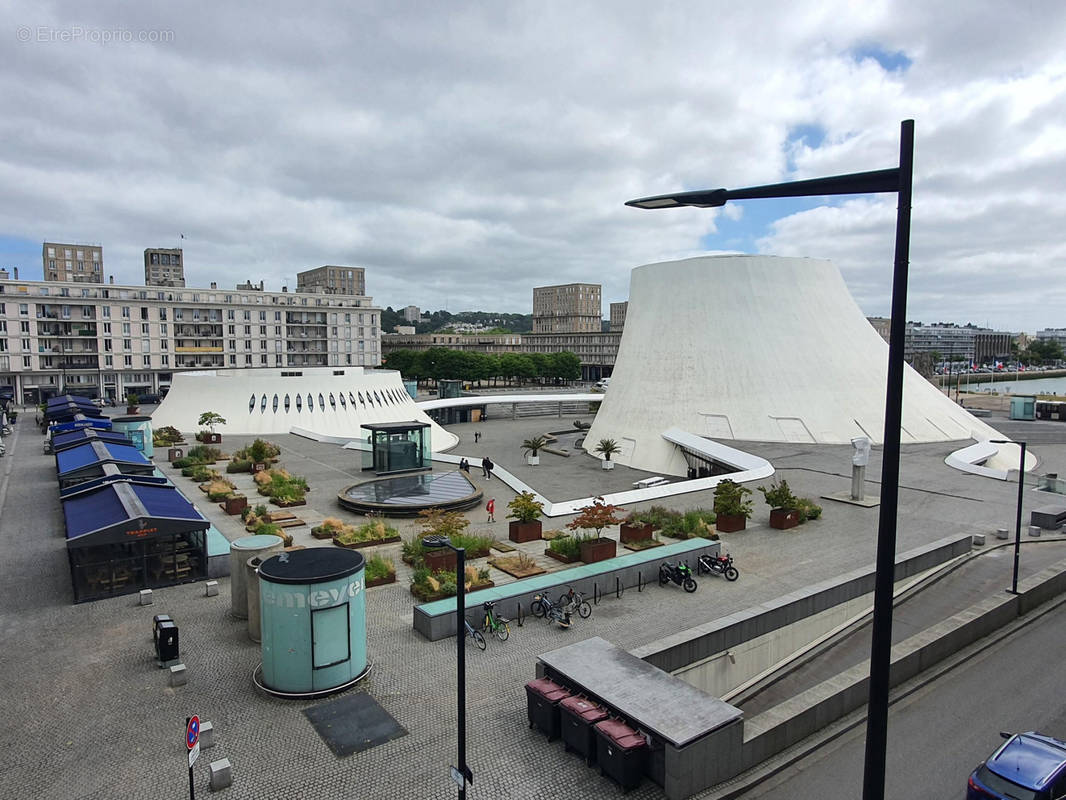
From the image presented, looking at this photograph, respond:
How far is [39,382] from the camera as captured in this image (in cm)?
7394

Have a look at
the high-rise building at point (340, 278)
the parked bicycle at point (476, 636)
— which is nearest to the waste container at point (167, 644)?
the parked bicycle at point (476, 636)

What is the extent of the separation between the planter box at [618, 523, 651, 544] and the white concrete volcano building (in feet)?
60.2

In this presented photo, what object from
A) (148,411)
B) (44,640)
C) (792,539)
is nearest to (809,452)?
(792,539)

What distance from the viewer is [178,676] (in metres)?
12.0

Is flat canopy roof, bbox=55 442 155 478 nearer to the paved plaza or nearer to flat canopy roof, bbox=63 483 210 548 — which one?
the paved plaza

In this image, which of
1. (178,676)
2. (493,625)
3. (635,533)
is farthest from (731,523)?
(178,676)

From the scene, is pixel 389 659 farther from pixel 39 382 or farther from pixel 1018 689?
pixel 39 382

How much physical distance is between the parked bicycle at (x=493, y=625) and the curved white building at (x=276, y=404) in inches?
1307

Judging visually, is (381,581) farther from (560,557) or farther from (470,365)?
(470,365)

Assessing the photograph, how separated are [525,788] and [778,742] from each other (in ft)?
14.0

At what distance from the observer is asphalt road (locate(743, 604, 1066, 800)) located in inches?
388

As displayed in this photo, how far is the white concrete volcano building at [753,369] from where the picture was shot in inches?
1567

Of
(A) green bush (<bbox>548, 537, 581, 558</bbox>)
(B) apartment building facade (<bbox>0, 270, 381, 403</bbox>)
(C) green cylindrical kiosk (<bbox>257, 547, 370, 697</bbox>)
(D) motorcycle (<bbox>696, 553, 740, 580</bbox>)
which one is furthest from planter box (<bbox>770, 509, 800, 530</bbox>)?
(B) apartment building facade (<bbox>0, 270, 381, 403</bbox>)

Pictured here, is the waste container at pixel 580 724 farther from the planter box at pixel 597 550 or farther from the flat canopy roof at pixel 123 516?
the flat canopy roof at pixel 123 516
